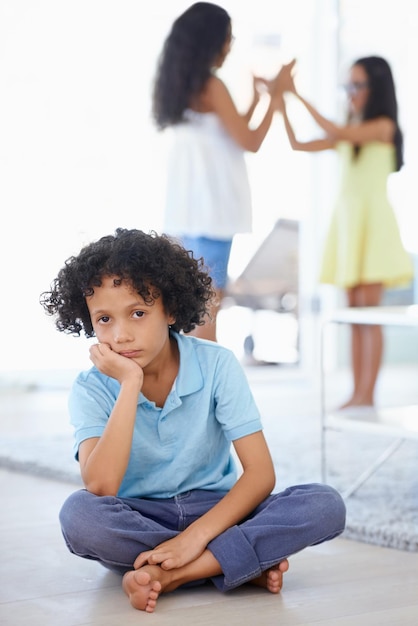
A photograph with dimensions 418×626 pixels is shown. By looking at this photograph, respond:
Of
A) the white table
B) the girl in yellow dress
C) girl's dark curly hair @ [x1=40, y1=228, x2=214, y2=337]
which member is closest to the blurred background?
the girl in yellow dress

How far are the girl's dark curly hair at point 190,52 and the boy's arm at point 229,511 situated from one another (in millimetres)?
1251

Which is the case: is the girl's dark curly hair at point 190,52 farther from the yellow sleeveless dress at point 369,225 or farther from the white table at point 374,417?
the white table at point 374,417

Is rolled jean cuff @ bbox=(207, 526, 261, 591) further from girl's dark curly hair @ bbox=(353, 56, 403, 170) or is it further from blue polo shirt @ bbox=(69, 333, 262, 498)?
girl's dark curly hair @ bbox=(353, 56, 403, 170)

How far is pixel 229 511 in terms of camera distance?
1.45m

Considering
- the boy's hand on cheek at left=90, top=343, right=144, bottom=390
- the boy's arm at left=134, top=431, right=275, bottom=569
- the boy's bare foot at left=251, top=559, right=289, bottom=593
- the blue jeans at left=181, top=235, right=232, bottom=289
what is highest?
the blue jeans at left=181, top=235, right=232, bottom=289

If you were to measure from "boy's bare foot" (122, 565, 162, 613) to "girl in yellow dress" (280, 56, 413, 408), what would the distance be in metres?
1.68

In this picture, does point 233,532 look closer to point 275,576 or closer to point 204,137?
point 275,576

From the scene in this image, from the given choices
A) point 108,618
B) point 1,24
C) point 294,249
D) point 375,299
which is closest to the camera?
point 108,618

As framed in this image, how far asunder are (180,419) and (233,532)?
0.20m

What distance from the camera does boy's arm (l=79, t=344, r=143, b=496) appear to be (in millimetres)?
1420

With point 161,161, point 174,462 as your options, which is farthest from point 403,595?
point 161,161

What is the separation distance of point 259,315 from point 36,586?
9.52ft

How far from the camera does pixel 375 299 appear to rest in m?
3.09

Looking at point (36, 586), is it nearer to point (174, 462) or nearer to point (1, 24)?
point (174, 462)
